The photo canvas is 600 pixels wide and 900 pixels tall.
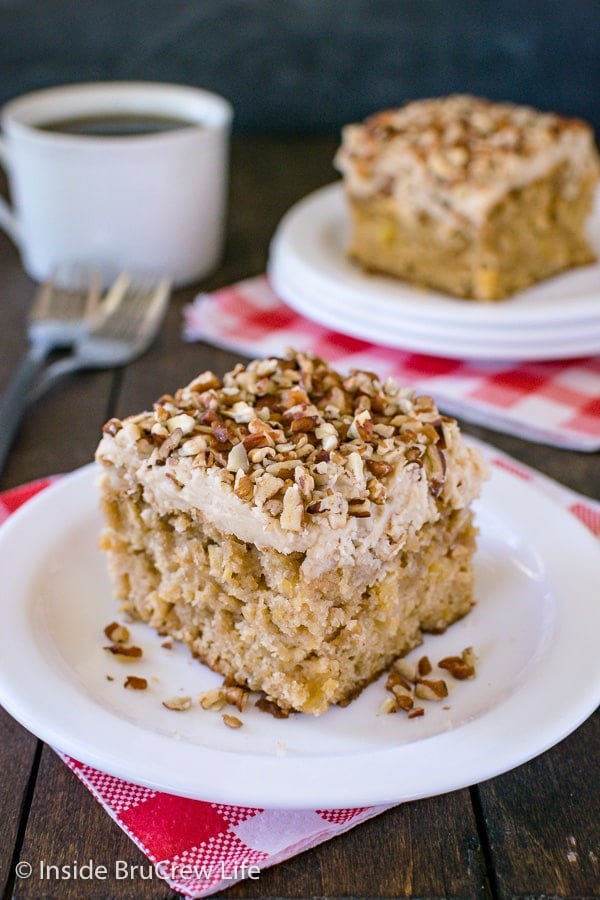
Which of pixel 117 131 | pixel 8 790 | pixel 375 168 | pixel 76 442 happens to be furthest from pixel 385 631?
pixel 117 131

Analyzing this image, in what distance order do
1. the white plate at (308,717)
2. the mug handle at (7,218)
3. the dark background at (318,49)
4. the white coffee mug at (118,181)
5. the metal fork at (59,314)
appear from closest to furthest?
the white plate at (308,717)
the metal fork at (59,314)
the white coffee mug at (118,181)
the mug handle at (7,218)
the dark background at (318,49)

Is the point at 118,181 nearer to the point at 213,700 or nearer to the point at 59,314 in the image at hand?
the point at 59,314

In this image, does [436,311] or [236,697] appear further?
[436,311]

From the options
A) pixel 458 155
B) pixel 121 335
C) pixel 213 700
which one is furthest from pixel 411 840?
pixel 458 155

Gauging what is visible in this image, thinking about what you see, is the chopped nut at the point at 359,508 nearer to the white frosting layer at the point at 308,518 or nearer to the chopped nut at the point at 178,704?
the white frosting layer at the point at 308,518

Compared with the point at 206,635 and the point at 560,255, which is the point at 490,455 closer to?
the point at 206,635

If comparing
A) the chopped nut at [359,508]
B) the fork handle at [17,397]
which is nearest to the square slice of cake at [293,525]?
the chopped nut at [359,508]

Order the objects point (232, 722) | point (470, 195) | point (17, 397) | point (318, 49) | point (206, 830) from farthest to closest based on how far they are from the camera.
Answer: point (318, 49), point (470, 195), point (17, 397), point (232, 722), point (206, 830)
